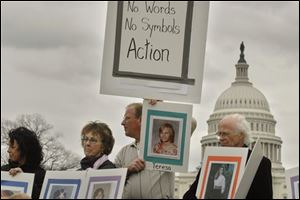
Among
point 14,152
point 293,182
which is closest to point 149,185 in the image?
point 14,152

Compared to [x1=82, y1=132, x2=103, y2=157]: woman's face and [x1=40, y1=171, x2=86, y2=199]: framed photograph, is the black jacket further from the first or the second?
[x1=40, y1=171, x2=86, y2=199]: framed photograph

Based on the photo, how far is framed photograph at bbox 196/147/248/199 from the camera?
6340 millimetres

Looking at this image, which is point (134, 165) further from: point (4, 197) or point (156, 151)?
point (4, 197)

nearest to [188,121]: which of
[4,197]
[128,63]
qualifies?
[128,63]

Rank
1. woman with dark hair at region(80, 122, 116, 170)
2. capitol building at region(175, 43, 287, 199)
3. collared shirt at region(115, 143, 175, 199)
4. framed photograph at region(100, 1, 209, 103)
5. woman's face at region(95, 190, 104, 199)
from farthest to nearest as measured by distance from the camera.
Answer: capitol building at region(175, 43, 287, 199) → woman with dark hair at region(80, 122, 116, 170) → collared shirt at region(115, 143, 175, 199) → framed photograph at region(100, 1, 209, 103) → woman's face at region(95, 190, 104, 199)

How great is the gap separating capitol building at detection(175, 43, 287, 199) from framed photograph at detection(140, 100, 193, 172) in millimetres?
104433

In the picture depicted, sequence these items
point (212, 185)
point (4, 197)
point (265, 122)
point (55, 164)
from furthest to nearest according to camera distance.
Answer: point (265, 122) < point (55, 164) < point (4, 197) < point (212, 185)

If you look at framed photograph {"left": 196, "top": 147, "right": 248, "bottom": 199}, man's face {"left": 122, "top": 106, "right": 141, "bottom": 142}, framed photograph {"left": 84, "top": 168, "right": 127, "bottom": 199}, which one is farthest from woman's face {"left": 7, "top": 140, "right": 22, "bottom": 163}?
framed photograph {"left": 196, "top": 147, "right": 248, "bottom": 199}

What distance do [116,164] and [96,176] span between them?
49.8 inches

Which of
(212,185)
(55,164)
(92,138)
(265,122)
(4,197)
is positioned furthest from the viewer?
(265,122)

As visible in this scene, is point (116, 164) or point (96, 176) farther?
point (116, 164)

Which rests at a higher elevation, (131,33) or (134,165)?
(131,33)

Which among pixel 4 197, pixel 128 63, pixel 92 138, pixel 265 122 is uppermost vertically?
pixel 265 122

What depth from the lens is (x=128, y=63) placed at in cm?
717
